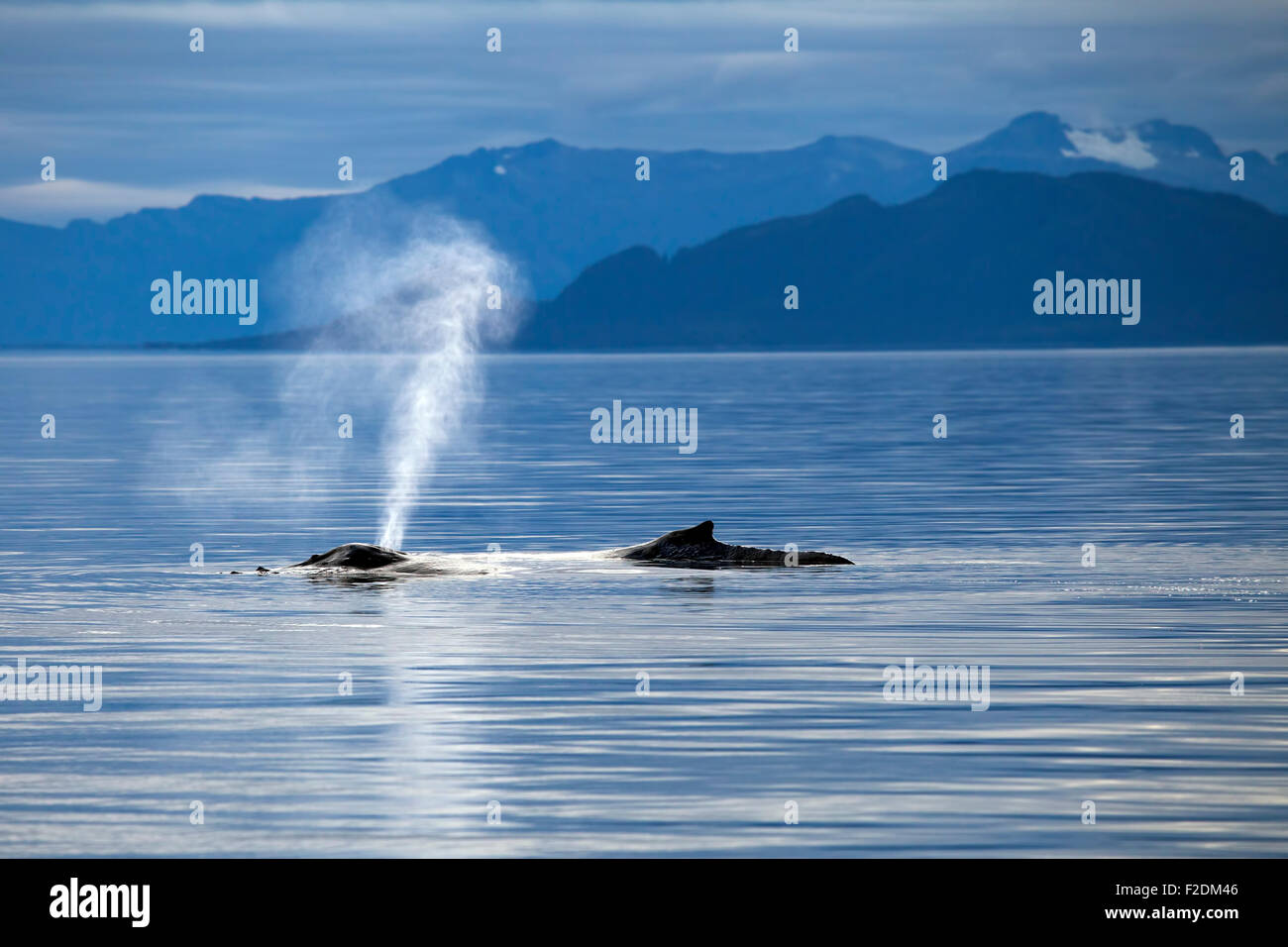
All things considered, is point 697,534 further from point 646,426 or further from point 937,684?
point 646,426

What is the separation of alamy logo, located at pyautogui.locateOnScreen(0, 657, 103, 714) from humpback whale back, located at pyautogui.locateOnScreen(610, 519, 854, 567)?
16121 millimetres

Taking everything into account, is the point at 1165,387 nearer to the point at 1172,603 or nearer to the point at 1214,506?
the point at 1214,506

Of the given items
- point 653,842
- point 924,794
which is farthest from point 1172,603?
point 653,842

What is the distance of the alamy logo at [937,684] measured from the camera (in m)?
26.3

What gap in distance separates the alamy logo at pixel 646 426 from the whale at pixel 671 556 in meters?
50.1

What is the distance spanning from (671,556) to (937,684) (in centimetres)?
1648
